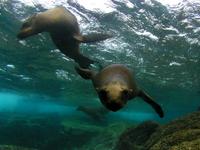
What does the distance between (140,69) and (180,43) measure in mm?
7209

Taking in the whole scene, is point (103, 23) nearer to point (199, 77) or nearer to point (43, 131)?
point (43, 131)

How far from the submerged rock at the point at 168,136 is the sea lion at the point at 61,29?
2.94 metres

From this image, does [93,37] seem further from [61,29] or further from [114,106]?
[114,106]

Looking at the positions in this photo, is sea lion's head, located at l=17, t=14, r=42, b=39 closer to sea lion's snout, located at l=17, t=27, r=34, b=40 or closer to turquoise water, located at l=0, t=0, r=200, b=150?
sea lion's snout, located at l=17, t=27, r=34, b=40

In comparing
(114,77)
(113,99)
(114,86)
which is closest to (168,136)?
(114,77)

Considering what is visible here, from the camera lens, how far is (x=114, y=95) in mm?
4449

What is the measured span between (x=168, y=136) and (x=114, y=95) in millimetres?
3914

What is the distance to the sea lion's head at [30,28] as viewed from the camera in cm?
739

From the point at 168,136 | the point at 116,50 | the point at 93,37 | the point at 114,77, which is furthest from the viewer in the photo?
the point at 116,50

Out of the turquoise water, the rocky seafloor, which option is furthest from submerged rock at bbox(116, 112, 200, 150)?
the rocky seafloor

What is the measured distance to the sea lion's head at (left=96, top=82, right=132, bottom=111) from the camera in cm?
435

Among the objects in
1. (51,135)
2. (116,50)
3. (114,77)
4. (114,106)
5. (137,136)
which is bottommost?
(51,135)

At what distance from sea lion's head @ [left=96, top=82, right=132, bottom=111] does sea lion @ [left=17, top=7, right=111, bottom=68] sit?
338cm

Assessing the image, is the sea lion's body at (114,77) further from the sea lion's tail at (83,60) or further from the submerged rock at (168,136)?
the sea lion's tail at (83,60)
